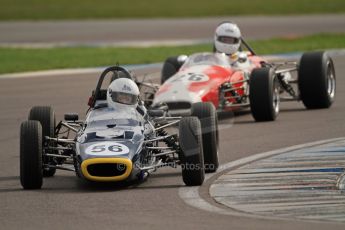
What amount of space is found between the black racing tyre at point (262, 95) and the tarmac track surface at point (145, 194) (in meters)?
0.18

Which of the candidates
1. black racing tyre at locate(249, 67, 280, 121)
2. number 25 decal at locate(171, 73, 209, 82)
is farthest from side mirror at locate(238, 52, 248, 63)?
black racing tyre at locate(249, 67, 280, 121)

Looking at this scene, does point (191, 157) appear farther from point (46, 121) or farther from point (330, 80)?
point (330, 80)

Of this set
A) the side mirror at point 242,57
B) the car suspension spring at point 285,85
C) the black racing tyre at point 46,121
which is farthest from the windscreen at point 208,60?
the black racing tyre at point 46,121

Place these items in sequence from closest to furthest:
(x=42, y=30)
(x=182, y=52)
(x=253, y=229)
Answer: (x=253, y=229), (x=182, y=52), (x=42, y=30)

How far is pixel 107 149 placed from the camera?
1284 centimetres

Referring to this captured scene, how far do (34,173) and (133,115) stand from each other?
1.57 metres

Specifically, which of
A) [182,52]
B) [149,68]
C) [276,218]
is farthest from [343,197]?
[182,52]

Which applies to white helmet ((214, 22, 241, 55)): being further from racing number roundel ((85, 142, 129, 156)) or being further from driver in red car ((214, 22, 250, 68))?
racing number roundel ((85, 142, 129, 156))

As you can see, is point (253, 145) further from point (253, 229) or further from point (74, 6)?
point (74, 6)

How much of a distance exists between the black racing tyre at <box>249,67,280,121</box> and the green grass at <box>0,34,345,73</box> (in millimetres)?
11006

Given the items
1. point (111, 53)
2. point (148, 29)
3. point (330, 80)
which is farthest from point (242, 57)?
point (148, 29)

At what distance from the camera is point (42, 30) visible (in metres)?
44.4

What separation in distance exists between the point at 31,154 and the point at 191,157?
177 centimetres

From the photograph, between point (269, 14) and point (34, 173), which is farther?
point (269, 14)
